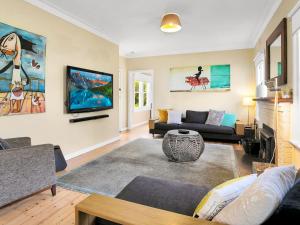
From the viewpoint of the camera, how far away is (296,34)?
2373 mm

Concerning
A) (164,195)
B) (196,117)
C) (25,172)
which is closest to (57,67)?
(25,172)

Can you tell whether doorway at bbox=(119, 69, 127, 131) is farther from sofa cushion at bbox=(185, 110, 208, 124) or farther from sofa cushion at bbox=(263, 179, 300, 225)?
sofa cushion at bbox=(263, 179, 300, 225)

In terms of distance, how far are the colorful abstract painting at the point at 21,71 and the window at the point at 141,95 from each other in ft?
16.4

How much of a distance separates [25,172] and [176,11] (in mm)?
3230

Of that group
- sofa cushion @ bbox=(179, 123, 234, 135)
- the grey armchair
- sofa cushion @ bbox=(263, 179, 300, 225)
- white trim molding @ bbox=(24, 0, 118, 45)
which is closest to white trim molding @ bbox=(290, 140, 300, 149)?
sofa cushion @ bbox=(263, 179, 300, 225)

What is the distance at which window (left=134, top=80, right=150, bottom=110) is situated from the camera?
8180mm

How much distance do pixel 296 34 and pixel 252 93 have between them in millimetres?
3491

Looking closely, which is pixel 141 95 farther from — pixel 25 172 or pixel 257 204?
pixel 257 204

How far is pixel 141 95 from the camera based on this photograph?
8.68 metres

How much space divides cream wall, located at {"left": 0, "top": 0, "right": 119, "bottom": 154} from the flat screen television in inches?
5.2

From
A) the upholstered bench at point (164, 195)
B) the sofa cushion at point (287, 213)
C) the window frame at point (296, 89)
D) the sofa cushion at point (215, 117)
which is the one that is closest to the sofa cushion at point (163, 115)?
the sofa cushion at point (215, 117)

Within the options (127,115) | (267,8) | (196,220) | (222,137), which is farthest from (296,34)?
(127,115)

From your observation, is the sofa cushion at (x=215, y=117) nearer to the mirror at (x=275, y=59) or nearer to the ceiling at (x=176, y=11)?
the ceiling at (x=176, y=11)

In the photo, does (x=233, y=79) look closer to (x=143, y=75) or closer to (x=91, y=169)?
(x=143, y=75)
